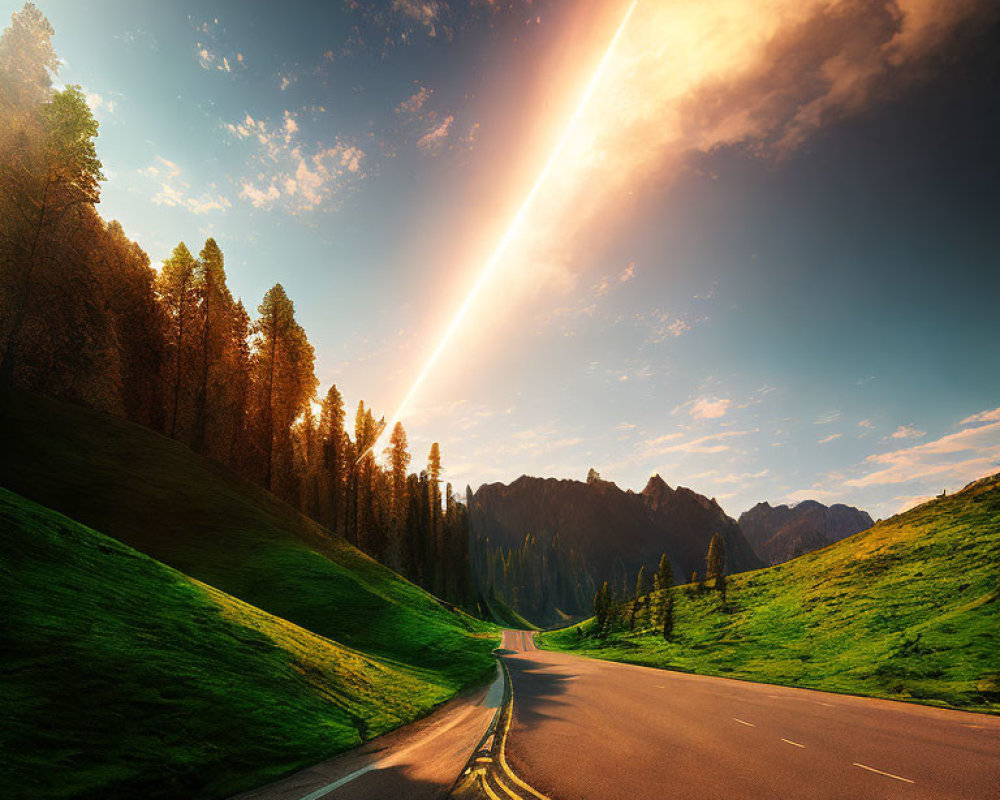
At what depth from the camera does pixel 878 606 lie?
3556 centimetres

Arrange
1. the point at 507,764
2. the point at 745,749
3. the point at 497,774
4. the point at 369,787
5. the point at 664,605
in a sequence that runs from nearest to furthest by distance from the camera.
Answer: the point at 369,787 < the point at 497,774 < the point at 507,764 < the point at 745,749 < the point at 664,605

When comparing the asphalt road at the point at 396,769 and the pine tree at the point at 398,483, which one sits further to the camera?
the pine tree at the point at 398,483

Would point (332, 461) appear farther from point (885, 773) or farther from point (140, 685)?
point (885, 773)

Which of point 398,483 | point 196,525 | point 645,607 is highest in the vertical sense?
point 398,483

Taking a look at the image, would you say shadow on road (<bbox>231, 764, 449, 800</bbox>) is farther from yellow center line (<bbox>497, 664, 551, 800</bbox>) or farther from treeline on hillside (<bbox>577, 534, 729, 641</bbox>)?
treeline on hillside (<bbox>577, 534, 729, 641</bbox>)

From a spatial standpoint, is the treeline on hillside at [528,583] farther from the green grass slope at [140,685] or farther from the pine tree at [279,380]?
the green grass slope at [140,685]

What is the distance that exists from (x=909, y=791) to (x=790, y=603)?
46.1 metres

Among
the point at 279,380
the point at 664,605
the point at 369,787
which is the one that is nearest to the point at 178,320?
the point at 279,380

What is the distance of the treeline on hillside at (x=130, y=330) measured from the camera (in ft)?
84.7

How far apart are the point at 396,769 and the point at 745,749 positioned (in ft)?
27.1

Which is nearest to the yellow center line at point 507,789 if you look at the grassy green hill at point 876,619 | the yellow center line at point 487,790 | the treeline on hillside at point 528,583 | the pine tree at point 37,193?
the yellow center line at point 487,790

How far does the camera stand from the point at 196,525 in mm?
28312

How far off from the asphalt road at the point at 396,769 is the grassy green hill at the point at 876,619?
71.4 feet

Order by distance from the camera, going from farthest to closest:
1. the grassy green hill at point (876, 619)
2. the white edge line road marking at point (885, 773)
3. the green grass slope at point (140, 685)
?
the grassy green hill at point (876, 619) < the white edge line road marking at point (885, 773) < the green grass slope at point (140, 685)
